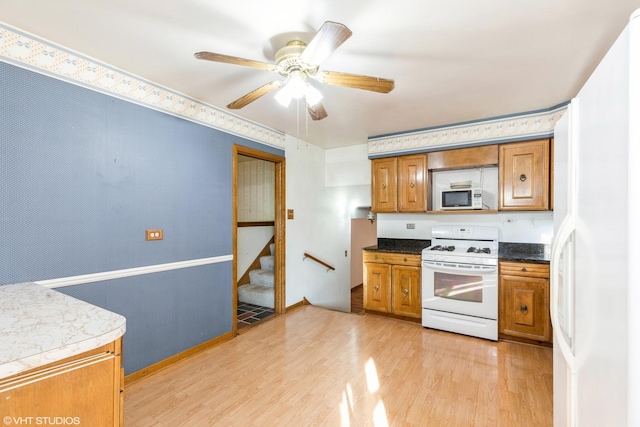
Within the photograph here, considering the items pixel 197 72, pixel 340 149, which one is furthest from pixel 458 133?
pixel 197 72

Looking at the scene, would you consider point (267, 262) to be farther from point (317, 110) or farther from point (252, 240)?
point (317, 110)

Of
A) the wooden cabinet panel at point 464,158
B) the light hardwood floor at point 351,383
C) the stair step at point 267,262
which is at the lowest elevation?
the light hardwood floor at point 351,383

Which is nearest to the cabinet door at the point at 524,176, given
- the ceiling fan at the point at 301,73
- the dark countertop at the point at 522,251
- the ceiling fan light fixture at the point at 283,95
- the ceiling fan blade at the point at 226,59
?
the dark countertop at the point at 522,251

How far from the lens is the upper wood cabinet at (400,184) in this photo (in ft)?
12.3

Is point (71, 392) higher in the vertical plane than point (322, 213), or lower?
lower

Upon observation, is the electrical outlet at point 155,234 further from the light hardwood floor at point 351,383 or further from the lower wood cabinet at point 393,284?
the lower wood cabinet at point 393,284

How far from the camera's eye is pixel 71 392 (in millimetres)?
961

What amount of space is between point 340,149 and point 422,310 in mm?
2738

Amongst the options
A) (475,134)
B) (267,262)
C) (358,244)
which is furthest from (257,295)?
(475,134)

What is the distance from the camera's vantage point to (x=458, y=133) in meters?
3.54

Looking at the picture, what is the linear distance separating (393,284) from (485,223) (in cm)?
140

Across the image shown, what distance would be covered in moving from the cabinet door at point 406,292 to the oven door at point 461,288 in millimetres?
127

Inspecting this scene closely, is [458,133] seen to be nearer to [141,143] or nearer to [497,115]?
[497,115]

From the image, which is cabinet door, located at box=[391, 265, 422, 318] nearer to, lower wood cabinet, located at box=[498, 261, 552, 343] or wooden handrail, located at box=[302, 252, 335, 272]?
lower wood cabinet, located at box=[498, 261, 552, 343]
